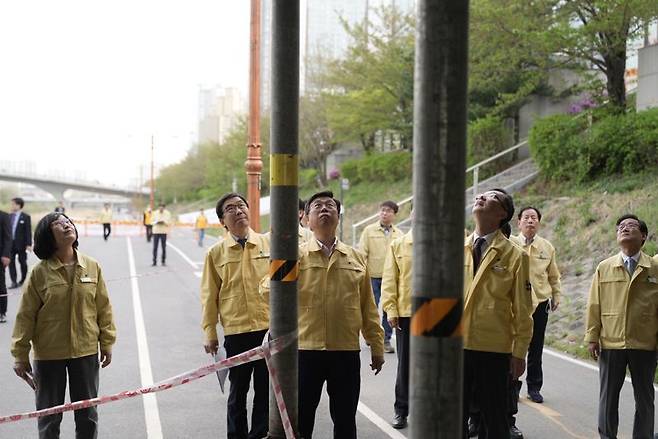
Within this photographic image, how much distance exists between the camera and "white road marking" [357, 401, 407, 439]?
20.0 ft

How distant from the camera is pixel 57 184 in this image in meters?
101

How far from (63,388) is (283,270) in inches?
70.4

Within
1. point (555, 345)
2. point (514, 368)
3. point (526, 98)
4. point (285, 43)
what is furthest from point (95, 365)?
point (526, 98)

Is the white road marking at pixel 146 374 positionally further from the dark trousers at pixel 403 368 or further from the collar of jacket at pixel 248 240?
the dark trousers at pixel 403 368

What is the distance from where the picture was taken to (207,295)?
5621 millimetres

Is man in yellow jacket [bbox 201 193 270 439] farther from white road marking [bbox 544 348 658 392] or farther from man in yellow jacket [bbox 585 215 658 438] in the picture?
white road marking [bbox 544 348 658 392]

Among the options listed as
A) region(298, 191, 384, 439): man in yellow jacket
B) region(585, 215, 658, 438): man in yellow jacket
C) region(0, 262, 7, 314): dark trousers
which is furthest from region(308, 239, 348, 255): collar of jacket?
region(0, 262, 7, 314): dark trousers

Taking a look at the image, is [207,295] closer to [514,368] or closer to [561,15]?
[514,368]

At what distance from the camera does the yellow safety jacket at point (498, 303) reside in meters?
4.79

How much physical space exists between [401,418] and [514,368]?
1837 millimetres

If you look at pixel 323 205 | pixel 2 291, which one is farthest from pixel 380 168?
pixel 323 205

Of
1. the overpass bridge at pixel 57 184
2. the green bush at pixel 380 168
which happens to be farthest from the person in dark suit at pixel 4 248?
the overpass bridge at pixel 57 184

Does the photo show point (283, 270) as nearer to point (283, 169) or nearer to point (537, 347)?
point (283, 169)

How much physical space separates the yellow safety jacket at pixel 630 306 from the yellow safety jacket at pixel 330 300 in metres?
1.86
